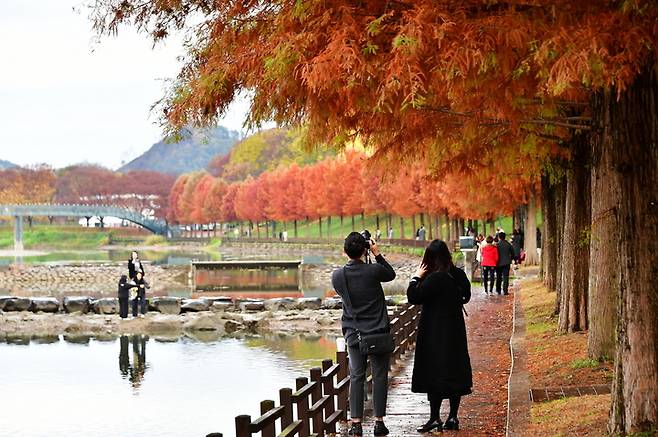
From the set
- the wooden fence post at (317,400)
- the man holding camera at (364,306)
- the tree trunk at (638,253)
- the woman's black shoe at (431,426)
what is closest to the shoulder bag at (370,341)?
the man holding camera at (364,306)

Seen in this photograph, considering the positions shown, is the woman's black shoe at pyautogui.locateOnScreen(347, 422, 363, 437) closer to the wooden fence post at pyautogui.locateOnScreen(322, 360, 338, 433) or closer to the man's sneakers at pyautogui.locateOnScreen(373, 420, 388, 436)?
the man's sneakers at pyautogui.locateOnScreen(373, 420, 388, 436)

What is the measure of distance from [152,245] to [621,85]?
135 metres

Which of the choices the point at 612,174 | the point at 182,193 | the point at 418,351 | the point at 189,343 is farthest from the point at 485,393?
the point at 182,193

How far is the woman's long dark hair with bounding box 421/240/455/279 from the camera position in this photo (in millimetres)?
10453

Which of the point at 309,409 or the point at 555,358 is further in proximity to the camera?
the point at 555,358

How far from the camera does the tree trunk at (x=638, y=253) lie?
32.1 feet

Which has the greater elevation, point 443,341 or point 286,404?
point 443,341

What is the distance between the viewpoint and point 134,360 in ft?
85.1

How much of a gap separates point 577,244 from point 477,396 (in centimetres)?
541

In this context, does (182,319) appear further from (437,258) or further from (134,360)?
(437,258)

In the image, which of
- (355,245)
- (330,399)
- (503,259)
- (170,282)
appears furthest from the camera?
(170,282)

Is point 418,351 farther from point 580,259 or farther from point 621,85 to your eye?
point 580,259

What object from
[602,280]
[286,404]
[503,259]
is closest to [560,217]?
[503,259]

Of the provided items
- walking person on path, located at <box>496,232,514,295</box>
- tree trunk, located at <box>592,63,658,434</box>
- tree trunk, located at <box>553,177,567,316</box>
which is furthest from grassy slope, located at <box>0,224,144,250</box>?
tree trunk, located at <box>592,63,658,434</box>
